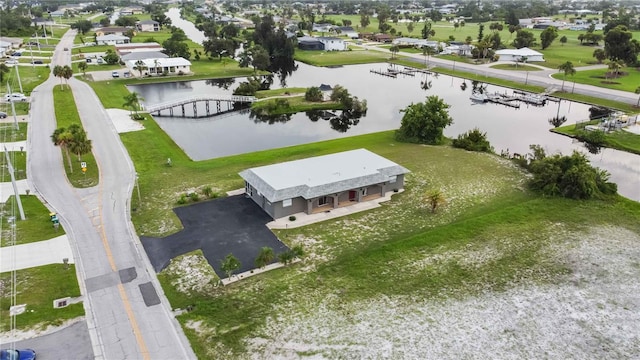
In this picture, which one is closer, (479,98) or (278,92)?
(479,98)

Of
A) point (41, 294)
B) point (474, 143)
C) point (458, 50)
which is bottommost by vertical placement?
point (41, 294)

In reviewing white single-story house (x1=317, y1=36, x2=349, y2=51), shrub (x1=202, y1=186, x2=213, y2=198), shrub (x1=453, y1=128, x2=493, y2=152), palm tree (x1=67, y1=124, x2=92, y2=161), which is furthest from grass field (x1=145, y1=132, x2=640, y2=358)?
white single-story house (x1=317, y1=36, x2=349, y2=51)

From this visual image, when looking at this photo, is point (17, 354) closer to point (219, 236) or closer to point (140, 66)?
point (219, 236)

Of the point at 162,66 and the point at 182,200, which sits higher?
the point at 162,66

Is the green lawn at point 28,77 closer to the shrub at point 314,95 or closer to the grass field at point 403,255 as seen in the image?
the shrub at point 314,95

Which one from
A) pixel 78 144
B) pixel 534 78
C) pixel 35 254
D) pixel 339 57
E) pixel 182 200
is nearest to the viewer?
pixel 35 254

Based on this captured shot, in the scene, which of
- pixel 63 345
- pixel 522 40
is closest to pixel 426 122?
pixel 63 345

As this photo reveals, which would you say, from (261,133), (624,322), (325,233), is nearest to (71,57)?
(261,133)

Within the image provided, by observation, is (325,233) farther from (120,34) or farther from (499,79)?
(120,34)
